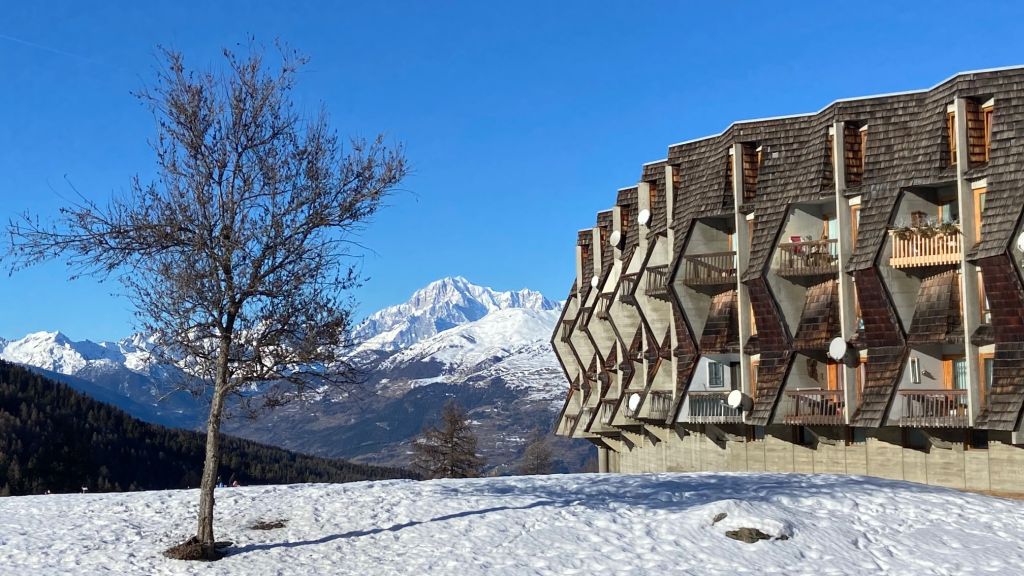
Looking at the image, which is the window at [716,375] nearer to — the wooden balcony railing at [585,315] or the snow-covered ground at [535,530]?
the wooden balcony railing at [585,315]

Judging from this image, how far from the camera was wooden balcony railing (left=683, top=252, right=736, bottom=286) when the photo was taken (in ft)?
143

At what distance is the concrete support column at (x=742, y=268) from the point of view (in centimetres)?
4244

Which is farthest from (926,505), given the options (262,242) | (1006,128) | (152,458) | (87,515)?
(152,458)

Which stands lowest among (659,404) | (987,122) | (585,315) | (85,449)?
(85,449)

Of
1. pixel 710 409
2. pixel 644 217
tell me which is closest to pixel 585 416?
pixel 644 217

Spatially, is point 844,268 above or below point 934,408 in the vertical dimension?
above

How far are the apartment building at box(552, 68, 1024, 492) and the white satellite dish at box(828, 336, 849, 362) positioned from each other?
8cm

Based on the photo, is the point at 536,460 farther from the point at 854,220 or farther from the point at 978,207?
the point at 978,207

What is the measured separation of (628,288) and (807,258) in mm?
13271

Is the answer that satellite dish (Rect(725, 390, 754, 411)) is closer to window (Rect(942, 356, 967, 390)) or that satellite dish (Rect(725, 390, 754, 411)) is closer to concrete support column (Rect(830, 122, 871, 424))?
concrete support column (Rect(830, 122, 871, 424))

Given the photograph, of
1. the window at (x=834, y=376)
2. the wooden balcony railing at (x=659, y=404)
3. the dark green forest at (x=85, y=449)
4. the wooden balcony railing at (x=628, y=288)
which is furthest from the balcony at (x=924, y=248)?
the dark green forest at (x=85, y=449)

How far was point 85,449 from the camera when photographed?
15850 cm

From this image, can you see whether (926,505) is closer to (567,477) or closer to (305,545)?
(567,477)

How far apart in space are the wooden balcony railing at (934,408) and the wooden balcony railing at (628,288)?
54.4 ft
